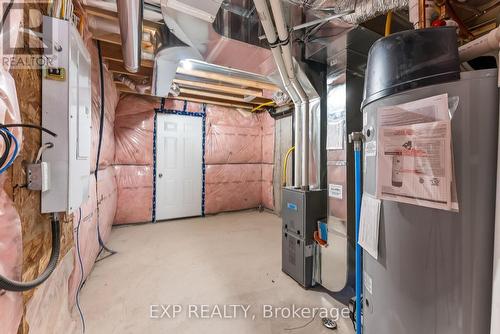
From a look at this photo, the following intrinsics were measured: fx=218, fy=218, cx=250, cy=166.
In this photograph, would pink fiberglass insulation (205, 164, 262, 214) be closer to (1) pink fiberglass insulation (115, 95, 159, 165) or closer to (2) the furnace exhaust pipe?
(1) pink fiberglass insulation (115, 95, 159, 165)

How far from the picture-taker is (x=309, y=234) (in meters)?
2.08

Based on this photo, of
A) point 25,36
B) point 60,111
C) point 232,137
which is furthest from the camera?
point 232,137

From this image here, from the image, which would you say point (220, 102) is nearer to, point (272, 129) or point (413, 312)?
point (272, 129)

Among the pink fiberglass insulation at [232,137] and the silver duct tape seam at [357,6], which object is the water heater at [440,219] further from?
the pink fiberglass insulation at [232,137]

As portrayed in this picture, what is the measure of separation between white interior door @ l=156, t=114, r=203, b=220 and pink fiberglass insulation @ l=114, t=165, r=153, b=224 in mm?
158

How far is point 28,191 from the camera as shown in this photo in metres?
0.94

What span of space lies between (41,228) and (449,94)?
1.78 metres

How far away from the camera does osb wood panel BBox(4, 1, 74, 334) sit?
86 cm

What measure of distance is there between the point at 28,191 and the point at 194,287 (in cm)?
161

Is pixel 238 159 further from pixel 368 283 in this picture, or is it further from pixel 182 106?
pixel 368 283

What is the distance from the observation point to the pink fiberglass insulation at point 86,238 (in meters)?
1.64

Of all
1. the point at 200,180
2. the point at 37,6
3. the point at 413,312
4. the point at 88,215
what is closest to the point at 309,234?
the point at 413,312

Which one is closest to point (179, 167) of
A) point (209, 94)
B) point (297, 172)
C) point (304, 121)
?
point (209, 94)

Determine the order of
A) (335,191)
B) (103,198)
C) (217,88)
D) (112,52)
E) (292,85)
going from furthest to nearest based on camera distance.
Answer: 1. (217,88)
2. (103,198)
3. (112,52)
4. (292,85)
5. (335,191)
